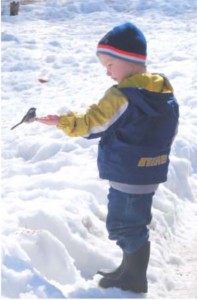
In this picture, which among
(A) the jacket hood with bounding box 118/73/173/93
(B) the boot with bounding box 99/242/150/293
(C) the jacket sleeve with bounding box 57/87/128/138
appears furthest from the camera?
(B) the boot with bounding box 99/242/150/293

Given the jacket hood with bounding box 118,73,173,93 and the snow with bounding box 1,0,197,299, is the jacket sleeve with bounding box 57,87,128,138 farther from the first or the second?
the snow with bounding box 1,0,197,299

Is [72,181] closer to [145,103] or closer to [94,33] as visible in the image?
[145,103]

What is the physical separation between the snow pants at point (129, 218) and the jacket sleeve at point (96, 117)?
48 centimetres

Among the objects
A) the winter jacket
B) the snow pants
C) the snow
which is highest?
the winter jacket

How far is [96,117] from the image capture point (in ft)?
12.1

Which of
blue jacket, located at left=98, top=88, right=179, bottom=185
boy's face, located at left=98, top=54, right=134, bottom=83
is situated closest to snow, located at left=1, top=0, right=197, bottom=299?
blue jacket, located at left=98, top=88, right=179, bottom=185

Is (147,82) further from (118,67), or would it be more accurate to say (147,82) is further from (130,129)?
(130,129)

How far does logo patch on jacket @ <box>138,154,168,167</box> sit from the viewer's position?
151 inches

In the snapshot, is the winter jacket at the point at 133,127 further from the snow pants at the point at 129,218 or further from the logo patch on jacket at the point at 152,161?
the snow pants at the point at 129,218

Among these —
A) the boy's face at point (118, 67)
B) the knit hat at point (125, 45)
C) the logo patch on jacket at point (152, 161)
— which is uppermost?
the knit hat at point (125, 45)

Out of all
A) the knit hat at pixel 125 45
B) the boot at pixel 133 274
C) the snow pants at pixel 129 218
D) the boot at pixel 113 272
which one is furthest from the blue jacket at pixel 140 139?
the boot at pixel 113 272

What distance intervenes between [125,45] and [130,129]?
1.60ft

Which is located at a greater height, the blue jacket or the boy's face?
the boy's face

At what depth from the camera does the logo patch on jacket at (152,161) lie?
384 centimetres
